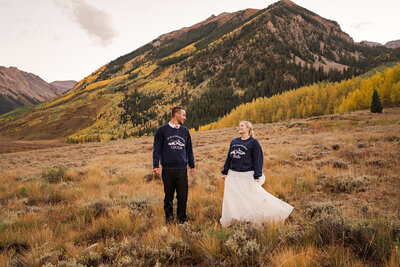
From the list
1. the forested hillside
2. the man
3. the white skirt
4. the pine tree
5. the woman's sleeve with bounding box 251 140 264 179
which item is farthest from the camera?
the forested hillside

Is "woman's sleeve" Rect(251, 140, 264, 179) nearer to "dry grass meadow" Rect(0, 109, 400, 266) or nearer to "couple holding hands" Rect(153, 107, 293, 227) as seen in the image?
"couple holding hands" Rect(153, 107, 293, 227)

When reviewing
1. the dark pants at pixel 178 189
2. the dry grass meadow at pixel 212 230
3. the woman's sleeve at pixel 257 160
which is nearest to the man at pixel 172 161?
the dark pants at pixel 178 189

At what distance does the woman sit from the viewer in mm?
3482

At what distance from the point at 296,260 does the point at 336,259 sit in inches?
16.8

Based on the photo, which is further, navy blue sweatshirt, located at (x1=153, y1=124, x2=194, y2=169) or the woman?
navy blue sweatshirt, located at (x1=153, y1=124, x2=194, y2=169)

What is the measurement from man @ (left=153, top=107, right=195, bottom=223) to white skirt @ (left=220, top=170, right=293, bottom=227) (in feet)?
3.14

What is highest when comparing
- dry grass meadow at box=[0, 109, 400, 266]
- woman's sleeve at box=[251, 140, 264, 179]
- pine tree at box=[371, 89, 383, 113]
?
pine tree at box=[371, 89, 383, 113]

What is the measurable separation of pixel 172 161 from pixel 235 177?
1387 mm

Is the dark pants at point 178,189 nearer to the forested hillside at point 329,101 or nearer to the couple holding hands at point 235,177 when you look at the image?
the couple holding hands at point 235,177

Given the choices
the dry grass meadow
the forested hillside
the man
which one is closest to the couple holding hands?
the man

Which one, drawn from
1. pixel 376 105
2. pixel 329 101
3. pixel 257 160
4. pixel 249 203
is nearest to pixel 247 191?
pixel 249 203

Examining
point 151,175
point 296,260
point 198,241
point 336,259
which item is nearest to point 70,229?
point 198,241

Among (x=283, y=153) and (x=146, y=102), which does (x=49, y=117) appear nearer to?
(x=146, y=102)

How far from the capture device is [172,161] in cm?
393
